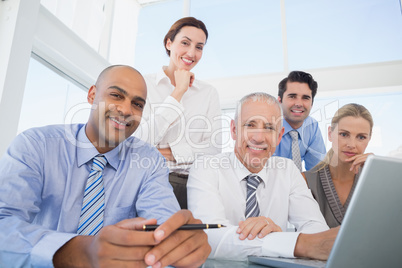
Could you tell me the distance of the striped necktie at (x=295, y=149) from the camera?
2.33 m

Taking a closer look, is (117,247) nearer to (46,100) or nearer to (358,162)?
(358,162)

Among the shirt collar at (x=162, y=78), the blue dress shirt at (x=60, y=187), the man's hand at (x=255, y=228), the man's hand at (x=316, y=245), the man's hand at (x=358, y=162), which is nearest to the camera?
the blue dress shirt at (x=60, y=187)

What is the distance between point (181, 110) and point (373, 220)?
Result: 4.87 ft

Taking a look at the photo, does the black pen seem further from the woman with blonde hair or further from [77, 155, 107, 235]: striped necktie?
the woman with blonde hair

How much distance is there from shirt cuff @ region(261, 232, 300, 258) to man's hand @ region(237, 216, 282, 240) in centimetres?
4

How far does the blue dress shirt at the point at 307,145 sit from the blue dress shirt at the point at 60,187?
1.33m

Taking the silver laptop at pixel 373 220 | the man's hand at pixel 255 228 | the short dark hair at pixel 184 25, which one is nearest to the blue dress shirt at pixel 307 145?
the short dark hair at pixel 184 25

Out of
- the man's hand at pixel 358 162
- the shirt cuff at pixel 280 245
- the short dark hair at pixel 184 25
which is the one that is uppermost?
the short dark hair at pixel 184 25

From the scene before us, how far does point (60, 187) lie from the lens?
45.8 inches

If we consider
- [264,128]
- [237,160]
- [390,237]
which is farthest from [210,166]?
[390,237]

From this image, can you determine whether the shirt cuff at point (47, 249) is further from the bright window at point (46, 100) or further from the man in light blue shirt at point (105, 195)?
the bright window at point (46, 100)

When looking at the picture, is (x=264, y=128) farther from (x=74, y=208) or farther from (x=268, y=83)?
(x=268, y=83)

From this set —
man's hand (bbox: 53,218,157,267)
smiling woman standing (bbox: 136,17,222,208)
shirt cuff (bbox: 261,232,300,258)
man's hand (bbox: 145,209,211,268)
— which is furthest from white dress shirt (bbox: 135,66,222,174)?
man's hand (bbox: 53,218,157,267)

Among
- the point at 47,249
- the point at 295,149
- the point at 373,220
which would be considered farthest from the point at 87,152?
the point at 295,149
